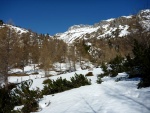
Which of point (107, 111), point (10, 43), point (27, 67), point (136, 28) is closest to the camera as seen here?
point (107, 111)

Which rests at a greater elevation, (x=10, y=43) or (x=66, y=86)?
(x=10, y=43)

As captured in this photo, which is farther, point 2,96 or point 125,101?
point 2,96

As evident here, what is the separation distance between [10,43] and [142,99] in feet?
69.1

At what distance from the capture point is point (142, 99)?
7.20 metres

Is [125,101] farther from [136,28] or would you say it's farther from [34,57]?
[34,57]

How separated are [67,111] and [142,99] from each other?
8.96 ft

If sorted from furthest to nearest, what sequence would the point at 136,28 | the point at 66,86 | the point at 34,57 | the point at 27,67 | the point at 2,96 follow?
the point at 27,67 → the point at 34,57 → the point at 136,28 → the point at 66,86 → the point at 2,96

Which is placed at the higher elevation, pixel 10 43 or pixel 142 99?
pixel 10 43

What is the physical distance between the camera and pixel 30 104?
9.12m

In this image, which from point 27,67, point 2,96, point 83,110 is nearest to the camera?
point 83,110

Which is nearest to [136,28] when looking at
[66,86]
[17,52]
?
[66,86]

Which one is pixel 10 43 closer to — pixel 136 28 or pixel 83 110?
pixel 136 28

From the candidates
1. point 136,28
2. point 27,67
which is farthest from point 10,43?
point 27,67

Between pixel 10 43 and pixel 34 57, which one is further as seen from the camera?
pixel 34 57
